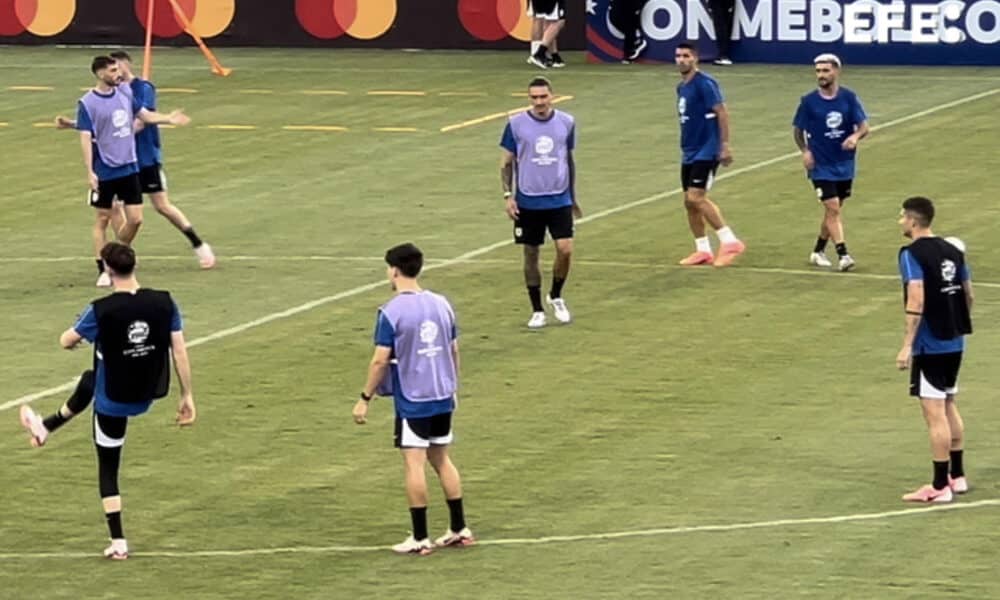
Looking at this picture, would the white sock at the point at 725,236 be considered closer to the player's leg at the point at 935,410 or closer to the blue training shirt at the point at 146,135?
the blue training shirt at the point at 146,135

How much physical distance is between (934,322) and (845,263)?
909 centimetres

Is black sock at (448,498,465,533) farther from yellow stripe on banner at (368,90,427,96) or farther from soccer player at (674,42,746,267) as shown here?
yellow stripe on banner at (368,90,427,96)

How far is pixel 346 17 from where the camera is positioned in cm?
4675

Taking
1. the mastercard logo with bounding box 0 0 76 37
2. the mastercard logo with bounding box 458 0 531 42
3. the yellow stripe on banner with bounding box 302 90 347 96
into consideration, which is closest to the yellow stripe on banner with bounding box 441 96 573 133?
the yellow stripe on banner with bounding box 302 90 347 96

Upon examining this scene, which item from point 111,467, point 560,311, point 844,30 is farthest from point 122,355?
point 844,30

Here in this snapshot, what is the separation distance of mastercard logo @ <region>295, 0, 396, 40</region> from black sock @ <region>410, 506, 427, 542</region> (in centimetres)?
3161

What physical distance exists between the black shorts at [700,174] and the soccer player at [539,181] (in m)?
3.15

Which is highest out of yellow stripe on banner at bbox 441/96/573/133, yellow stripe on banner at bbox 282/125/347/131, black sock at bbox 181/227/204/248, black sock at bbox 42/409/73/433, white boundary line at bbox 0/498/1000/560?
black sock at bbox 42/409/73/433

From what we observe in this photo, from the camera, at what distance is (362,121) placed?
37875mm

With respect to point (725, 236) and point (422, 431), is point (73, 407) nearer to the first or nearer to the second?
point (422, 431)

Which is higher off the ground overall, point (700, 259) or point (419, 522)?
point (419, 522)

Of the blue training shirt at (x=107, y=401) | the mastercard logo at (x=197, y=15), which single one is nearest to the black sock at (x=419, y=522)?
the blue training shirt at (x=107, y=401)

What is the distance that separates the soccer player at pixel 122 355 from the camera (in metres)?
15.0

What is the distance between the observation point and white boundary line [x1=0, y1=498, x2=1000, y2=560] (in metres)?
15.5
